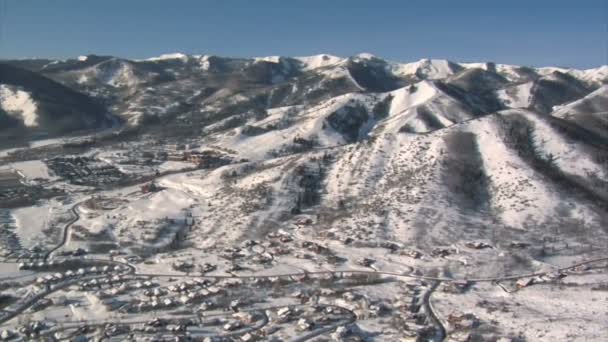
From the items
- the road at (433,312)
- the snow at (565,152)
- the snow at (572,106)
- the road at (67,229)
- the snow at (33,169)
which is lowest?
the road at (433,312)

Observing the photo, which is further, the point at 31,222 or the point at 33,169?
the point at 33,169

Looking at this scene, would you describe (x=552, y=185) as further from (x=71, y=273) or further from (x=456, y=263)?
(x=71, y=273)

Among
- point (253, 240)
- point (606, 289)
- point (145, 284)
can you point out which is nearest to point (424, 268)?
point (606, 289)

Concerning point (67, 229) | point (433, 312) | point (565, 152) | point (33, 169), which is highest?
point (565, 152)

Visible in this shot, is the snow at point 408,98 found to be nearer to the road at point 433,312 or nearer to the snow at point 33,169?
the snow at point 33,169

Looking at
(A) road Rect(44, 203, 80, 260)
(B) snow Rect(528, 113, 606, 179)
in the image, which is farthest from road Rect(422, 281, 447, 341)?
(A) road Rect(44, 203, 80, 260)

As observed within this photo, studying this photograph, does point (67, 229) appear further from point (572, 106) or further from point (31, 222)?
point (572, 106)

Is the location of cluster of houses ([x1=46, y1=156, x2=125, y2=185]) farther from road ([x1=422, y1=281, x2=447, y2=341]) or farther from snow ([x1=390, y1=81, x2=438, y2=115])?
snow ([x1=390, y1=81, x2=438, y2=115])

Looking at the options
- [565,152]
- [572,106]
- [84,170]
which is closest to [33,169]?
[84,170]

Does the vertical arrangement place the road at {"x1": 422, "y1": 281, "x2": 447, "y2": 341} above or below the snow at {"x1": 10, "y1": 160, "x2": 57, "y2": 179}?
below

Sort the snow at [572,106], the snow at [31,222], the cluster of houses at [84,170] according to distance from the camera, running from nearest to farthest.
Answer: the snow at [31,222] → the cluster of houses at [84,170] → the snow at [572,106]

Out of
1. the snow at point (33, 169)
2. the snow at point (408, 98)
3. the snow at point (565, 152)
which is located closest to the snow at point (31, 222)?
the snow at point (33, 169)
